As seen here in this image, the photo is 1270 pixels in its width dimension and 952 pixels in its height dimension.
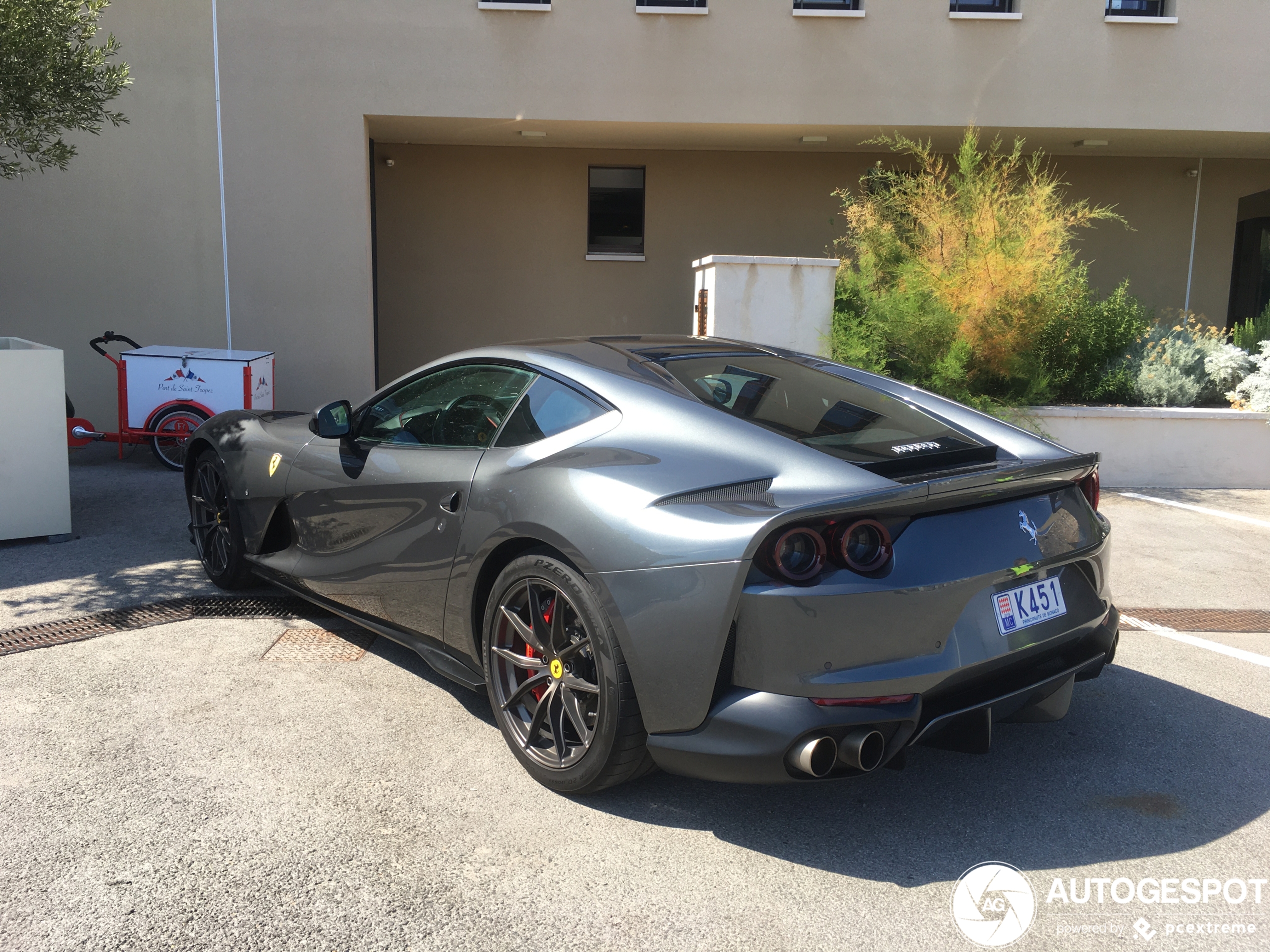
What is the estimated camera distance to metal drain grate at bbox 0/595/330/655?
4520 mm

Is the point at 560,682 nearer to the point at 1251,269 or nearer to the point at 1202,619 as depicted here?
the point at 1202,619

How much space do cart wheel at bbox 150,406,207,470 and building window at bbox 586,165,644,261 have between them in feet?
19.6

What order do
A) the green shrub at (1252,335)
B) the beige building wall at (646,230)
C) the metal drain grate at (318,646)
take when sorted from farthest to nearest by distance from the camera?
the beige building wall at (646,230)
the green shrub at (1252,335)
the metal drain grate at (318,646)

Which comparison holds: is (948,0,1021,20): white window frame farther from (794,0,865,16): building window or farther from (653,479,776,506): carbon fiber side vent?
(653,479,776,506): carbon fiber side vent

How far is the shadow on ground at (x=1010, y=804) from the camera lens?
2.86 metres

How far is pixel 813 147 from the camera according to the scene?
1273 centimetres

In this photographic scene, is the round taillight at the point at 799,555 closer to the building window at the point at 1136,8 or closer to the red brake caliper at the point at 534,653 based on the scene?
the red brake caliper at the point at 534,653

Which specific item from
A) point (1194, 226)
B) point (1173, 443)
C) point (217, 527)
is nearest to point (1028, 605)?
point (217, 527)

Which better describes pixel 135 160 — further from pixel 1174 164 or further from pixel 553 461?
pixel 1174 164

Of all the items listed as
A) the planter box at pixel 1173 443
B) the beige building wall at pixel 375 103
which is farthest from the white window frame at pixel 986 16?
the planter box at pixel 1173 443

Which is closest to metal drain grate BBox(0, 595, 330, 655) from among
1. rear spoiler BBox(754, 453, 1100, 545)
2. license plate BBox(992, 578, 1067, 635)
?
rear spoiler BBox(754, 453, 1100, 545)

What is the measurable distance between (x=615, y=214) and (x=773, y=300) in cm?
487

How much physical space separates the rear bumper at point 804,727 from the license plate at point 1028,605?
0.49 feet

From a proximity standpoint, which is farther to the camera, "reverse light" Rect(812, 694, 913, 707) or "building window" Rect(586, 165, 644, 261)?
"building window" Rect(586, 165, 644, 261)
